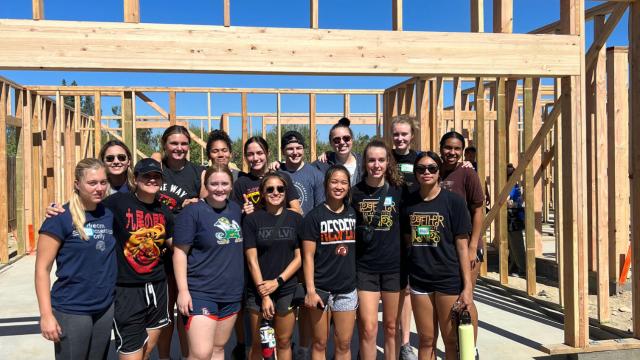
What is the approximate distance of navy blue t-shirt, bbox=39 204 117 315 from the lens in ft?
8.54

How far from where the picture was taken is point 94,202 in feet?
8.99

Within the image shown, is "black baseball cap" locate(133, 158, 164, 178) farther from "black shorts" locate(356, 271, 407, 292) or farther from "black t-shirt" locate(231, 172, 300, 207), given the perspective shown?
"black shorts" locate(356, 271, 407, 292)

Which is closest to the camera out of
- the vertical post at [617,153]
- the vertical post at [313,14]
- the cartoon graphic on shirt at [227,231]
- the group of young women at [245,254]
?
the group of young women at [245,254]

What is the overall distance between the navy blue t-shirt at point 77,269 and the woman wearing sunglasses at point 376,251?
1627 mm

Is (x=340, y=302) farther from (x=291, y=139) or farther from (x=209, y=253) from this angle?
(x=291, y=139)

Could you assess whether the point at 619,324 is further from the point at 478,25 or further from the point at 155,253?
the point at 155,253

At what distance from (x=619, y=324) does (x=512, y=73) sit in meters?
3.41

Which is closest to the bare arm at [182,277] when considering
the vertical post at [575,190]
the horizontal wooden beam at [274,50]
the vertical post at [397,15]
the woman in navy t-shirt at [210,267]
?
the woman in navy t-shirt at [210,267]

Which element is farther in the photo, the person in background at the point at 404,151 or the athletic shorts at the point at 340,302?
the person in background at the point at 404,151

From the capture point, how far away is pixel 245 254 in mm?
3146

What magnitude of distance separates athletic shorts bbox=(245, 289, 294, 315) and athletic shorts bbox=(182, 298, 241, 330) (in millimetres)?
154

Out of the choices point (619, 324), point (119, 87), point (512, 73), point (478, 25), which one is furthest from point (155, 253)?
point (119, 87)

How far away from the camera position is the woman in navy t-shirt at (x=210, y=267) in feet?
9.60

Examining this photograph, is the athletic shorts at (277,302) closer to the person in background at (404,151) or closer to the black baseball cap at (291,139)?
A: the person in background at (404,151)
